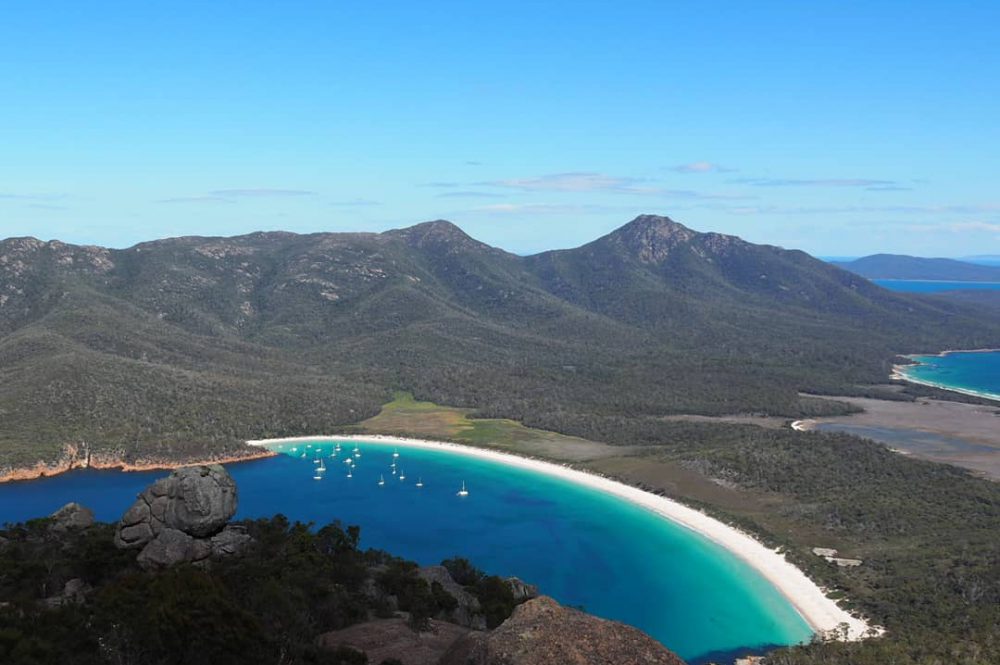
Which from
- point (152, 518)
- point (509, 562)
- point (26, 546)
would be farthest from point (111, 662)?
point (509, 562)

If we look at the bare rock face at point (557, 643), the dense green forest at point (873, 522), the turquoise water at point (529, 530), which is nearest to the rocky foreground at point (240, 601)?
the bare rock face at point (557, 643)

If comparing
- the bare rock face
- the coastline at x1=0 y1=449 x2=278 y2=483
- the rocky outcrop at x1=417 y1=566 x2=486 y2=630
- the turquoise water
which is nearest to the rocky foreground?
the bare rock face

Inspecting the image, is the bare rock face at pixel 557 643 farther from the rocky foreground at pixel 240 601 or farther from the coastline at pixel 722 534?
the coastline at pixel 722 534

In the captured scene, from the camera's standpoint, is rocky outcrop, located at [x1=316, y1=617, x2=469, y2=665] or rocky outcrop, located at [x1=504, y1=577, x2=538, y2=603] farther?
rocky outcrop, located at [x1=504, y1=577, x2=538, y2=603]

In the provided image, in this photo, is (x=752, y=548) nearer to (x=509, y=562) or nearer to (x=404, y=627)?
(x=509, y=562)

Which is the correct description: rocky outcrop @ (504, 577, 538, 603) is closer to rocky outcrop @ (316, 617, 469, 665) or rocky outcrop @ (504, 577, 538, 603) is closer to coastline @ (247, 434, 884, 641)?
rocky outcrop @ (316, 617, 469, 665)

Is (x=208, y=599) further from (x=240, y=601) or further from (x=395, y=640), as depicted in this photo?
(x=395, y=640)
